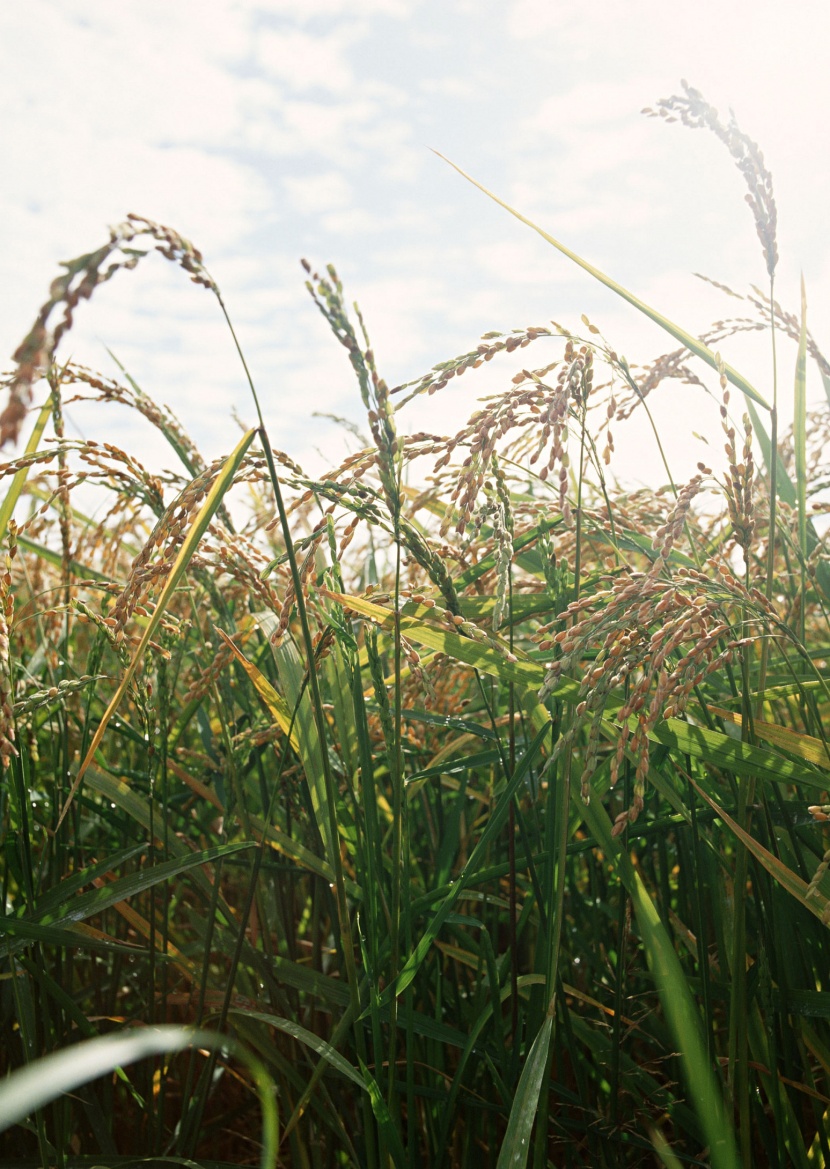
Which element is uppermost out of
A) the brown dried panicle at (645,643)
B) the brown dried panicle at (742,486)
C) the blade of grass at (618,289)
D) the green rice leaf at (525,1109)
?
the blade of grass at (618,289)

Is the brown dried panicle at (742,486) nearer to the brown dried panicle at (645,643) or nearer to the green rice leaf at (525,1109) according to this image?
the brown dried panicle at (645,643)

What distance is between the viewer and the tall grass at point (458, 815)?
101 centimetres

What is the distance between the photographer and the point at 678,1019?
101 cm

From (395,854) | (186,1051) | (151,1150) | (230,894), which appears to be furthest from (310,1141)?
(230,894)

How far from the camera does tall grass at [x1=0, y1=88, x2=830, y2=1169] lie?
1013 mm

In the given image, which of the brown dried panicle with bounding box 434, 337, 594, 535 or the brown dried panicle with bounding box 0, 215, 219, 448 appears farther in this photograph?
the brown dried panicle with bounding box 434, 337, 594, 535

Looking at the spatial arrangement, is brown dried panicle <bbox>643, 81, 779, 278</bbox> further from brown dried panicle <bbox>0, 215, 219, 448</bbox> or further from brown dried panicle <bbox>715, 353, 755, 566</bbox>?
brown dried panicle <bbox>0, 215, 219, 448</bbox>

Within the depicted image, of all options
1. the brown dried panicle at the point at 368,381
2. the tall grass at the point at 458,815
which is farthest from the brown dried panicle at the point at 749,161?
the brown dried panicle at the point at 368,381

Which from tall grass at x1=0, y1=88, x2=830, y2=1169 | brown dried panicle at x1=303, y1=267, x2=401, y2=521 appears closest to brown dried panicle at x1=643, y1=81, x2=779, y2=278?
tall grass at x1=0, y1=88, x2=830, y2=1169

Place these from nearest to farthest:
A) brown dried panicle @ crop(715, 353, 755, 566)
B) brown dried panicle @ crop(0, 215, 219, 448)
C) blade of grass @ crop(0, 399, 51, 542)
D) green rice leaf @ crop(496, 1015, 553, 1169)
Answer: brown dried panicle @ crop(0, 215, 219, 448) < green rice leaf @ crop(496, 1015, 553, 1169) < brown dried panicle @ crop(715, 353, 755, 566) < blade of grass @ crop(0, 399, 51, 542)

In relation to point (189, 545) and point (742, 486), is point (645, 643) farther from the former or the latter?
point (189, 545)

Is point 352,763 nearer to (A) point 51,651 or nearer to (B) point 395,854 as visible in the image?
(B) point 395,854

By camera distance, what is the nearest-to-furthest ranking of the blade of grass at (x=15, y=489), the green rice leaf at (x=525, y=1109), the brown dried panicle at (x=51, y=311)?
the brown dried panicle at (x=51, y=311) → the green rice leaf at (x=525, y=1109) → the blade of grass at (x=15, y=489)

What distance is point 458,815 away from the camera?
1.54 meters
